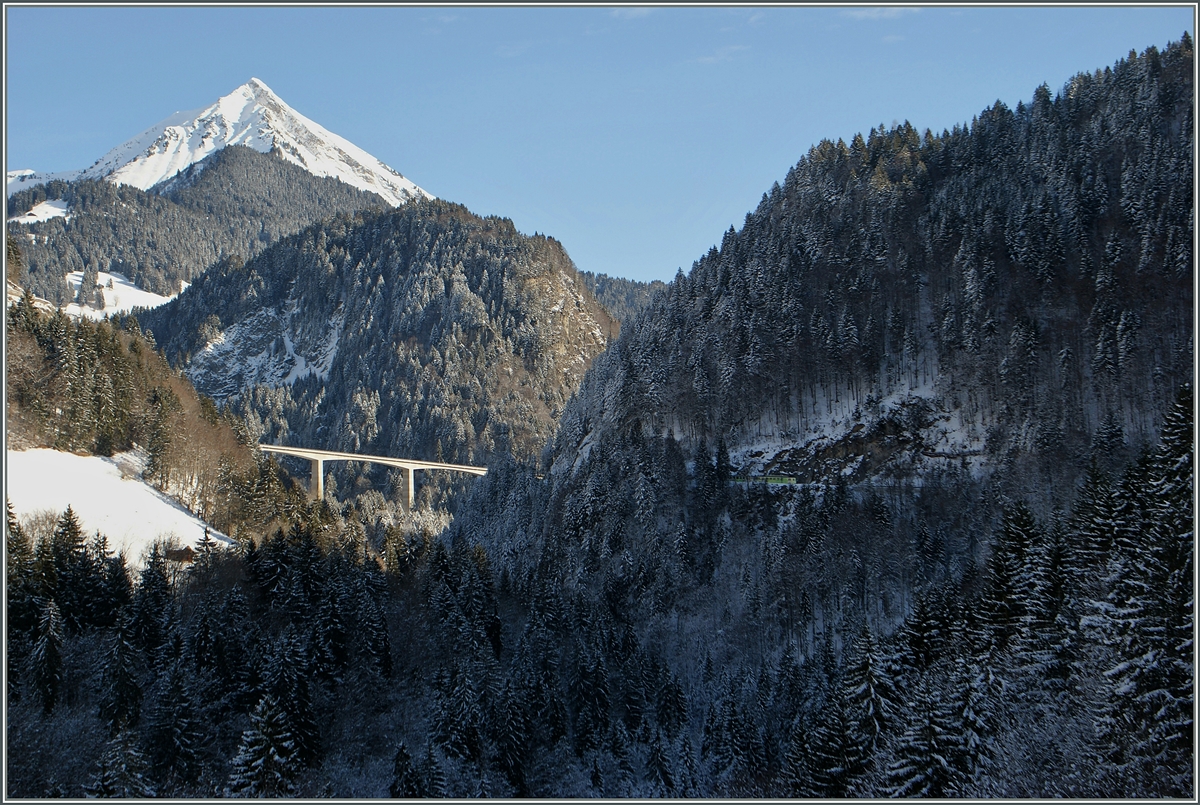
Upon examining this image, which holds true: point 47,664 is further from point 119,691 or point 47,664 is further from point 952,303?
point 952,303

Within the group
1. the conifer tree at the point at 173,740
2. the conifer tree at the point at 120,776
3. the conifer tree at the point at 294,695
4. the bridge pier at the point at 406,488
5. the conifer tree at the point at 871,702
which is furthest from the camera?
the bridge pier at the point at 406,488

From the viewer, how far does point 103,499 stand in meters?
75.4

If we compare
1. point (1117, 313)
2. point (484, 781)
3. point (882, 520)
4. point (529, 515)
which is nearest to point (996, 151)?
point (1117, 313)

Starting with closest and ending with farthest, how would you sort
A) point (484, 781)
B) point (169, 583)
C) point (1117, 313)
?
point (484, 781), point (169, 583), point (1117, 313)

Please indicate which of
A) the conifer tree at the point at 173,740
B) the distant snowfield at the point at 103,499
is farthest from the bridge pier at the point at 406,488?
the conifer tree at the point at 173,740

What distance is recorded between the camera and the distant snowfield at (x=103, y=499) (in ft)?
233

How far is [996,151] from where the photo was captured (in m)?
135

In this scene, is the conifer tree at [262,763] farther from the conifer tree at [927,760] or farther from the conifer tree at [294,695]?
the conifer tree at [927,760]

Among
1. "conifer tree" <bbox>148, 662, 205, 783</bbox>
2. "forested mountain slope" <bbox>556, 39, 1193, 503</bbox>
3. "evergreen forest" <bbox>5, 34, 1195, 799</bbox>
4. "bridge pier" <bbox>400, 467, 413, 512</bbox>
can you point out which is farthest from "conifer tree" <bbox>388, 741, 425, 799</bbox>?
"bridge pier" <bbox>400, 467, 413, 512</bbox>

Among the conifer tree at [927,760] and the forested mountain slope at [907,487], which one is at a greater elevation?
the forested mountain slope at [907,487]

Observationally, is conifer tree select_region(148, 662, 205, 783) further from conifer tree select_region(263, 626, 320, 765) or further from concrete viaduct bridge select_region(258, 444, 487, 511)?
→ concrete viaduct bridge select_region(258, 444, 487, 511)

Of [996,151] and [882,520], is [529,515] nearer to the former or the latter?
[882,520]

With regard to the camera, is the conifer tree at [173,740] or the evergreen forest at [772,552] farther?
the conifer tree at [173,740]

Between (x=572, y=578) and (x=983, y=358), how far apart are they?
58.9 meters
